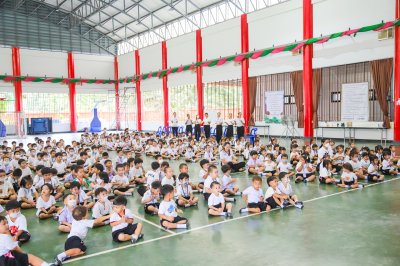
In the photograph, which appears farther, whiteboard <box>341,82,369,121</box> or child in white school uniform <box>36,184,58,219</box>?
whiteboard <box>341,82,369,121</box>

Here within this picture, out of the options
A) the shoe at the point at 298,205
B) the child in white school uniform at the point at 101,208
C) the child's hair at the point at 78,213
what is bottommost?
the shoe at the point at 298,205

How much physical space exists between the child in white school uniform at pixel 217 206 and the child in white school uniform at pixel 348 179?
3081 millimetres

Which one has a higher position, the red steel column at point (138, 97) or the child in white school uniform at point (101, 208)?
the red steel column at point (138, 97)

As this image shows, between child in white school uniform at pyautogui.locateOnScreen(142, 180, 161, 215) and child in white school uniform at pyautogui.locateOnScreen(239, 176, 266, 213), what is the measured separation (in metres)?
1.46

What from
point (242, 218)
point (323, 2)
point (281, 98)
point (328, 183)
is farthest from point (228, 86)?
point (242, 218)

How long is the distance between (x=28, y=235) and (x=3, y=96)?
23350 mm

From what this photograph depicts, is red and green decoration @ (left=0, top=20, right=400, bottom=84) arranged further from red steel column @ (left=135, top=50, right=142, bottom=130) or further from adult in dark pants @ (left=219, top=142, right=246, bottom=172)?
adult in dark pants @ (left=219, top=142, right=246, bottom=172)

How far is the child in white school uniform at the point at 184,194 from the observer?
643 centimetres

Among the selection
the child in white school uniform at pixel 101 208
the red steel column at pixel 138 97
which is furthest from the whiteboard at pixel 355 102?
the red steel column at pixel 138 97

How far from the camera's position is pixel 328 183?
799 centimetres

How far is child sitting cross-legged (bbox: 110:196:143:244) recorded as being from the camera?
15.3 ft

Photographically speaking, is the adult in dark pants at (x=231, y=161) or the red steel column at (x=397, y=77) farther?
the red steel column at (x=397, y=77)

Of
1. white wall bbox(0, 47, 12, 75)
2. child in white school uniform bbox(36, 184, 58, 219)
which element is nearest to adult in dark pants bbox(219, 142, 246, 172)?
child in white school uniform bbox(36, 184, 58, 219)

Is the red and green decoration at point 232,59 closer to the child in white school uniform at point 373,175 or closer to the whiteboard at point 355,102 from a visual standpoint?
the whiteboard at point 355,102
